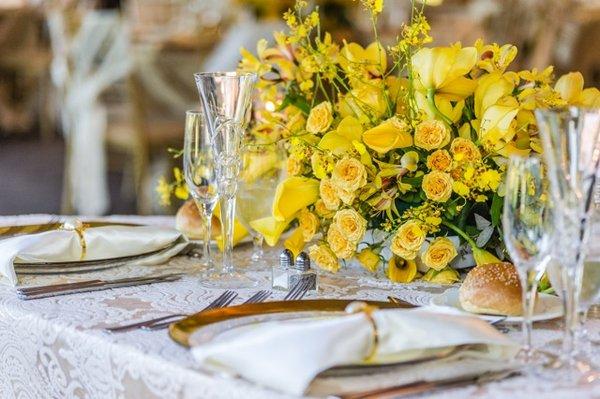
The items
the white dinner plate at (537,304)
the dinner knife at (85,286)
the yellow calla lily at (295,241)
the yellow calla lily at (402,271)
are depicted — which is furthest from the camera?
the yellow calla lily at (295,241)

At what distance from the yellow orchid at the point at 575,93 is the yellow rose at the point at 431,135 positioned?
209 millimetres

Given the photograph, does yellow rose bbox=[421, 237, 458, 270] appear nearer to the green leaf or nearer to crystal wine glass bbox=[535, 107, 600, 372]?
the green leaf

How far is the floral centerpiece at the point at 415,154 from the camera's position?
1.46 m

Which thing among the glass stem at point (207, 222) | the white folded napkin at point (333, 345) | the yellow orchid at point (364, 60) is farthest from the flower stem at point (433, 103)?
the white folded napkin at point (333, 345)

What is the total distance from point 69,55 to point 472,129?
3.61 meters

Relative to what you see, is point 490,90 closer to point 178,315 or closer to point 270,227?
point 270,227

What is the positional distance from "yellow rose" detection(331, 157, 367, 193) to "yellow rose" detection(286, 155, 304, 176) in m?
0.10

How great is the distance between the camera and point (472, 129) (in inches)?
59.4

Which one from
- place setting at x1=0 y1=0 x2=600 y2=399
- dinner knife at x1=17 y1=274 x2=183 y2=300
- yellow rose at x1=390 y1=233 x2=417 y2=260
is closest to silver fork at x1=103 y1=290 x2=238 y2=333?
place setting at x1=0 y1=0 x2=600 y2=399

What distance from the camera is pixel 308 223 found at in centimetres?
157

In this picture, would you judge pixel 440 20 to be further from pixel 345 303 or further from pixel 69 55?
pixel 345 303

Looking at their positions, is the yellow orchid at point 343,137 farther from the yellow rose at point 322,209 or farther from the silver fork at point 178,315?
the silver fork at point 178,315

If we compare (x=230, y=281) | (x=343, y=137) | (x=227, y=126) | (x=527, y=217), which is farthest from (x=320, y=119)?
(x=527, y=217)

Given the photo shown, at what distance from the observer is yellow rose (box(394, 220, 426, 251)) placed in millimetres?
1465
